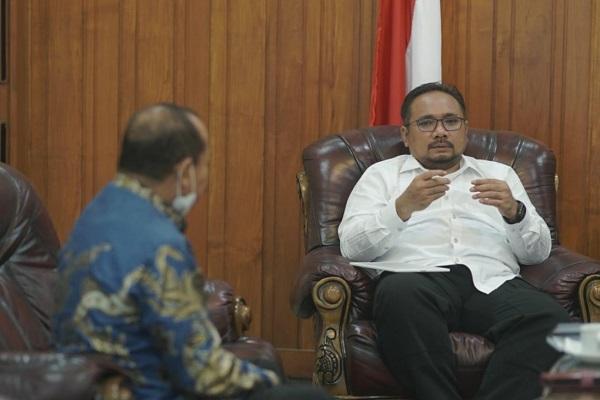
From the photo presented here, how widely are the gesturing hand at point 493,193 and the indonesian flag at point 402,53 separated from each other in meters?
0.89

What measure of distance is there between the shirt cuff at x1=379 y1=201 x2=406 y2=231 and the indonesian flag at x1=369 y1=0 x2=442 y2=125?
2.79 feet

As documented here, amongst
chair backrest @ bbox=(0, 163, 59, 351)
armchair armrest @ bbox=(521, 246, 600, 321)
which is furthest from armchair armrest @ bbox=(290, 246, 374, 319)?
chair backrest @ bbox=(0, 163, 59, 351)

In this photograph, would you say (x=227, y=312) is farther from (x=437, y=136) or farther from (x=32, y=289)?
(x=437, y=136)

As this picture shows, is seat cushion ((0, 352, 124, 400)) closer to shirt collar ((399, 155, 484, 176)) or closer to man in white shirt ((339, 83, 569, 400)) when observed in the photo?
man in white shirt ((339, 83, 569, 400))

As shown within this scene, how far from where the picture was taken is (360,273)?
3.53 m

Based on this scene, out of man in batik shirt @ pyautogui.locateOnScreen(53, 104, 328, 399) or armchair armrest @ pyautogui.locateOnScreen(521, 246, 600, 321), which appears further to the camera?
armchair armrest @ pyautogui.locateOnScreen(521, 246, 600, 321)

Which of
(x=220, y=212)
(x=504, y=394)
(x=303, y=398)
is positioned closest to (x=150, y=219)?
(x=303, y=398)

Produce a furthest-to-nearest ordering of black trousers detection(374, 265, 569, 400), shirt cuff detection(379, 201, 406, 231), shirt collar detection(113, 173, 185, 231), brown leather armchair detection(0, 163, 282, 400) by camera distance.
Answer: shirt cuff detection(379, 201, 406, 231), black trousers detection(374, 265, 569, 400), brown leather armchair detection(0, 163, 282, 400), shirt collar detection(113, 173, 185, 231)

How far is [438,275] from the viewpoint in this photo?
3584mm

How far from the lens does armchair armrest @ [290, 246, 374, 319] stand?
11.4ft

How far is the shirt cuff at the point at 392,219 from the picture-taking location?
356cm

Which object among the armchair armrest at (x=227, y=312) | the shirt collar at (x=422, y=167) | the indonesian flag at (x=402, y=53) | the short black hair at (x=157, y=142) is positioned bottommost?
the armchair armrest at (x=227, y=312)

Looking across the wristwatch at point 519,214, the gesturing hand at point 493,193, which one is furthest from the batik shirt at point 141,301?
the wristwatch at point 519,214

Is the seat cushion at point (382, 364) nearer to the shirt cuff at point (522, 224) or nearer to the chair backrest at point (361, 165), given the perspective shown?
the shirt cuff at point (522, 224)
